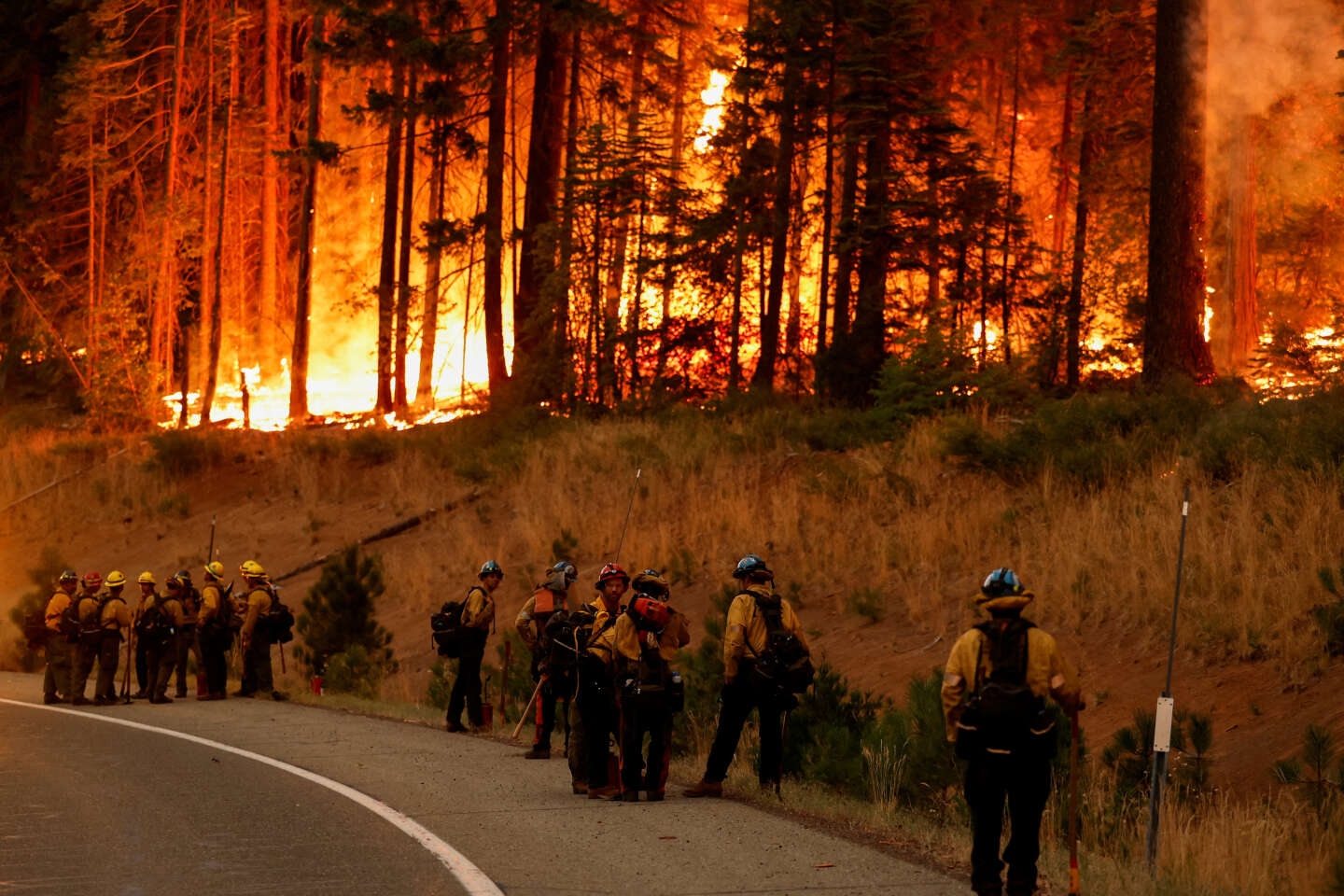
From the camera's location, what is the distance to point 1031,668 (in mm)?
7840

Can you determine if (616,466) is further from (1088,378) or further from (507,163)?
(507,163)

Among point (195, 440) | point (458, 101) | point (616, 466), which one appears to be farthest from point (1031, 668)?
point (195, 440)

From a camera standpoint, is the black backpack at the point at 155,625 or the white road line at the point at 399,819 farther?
the black backpack at the point at 155,625

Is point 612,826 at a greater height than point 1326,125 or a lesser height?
lesser

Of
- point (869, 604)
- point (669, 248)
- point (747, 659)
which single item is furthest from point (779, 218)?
point (747, 659)

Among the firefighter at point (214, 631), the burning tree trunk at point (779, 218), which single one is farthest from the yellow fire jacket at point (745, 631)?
the burning tree trunk at point (779, 218)

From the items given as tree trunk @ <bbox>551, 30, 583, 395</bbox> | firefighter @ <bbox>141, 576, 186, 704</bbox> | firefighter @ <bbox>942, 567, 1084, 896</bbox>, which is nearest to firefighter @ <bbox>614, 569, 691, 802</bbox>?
firefighter @ <bbox>942, 567, 1084, 896</bbox>

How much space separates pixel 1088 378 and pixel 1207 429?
980 centimetres

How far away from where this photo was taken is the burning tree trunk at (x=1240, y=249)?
30266 millimetres

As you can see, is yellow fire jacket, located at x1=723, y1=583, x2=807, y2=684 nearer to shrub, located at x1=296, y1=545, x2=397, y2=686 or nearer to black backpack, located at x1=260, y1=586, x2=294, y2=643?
black backpack, located at x1=260, y1=586, x2=294, y2=643

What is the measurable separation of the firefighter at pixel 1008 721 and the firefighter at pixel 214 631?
47.9 feet

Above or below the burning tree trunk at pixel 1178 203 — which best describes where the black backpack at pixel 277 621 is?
below

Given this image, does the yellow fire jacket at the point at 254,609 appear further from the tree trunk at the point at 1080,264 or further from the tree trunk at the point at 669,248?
the tree trunk at the point at 1080,264

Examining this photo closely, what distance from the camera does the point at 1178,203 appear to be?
2220cm
